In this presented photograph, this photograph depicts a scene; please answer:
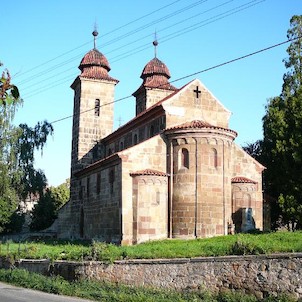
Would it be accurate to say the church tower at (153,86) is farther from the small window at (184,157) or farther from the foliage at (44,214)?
the small window at (184,157)

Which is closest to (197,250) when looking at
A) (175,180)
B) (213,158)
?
(175,180)

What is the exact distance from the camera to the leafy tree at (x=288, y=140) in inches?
1165

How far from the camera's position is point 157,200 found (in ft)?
83.3

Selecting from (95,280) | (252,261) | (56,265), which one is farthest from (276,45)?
(56,265)

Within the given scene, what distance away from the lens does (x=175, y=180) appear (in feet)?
85.4

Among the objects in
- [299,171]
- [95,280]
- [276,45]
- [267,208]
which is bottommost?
[95,280]

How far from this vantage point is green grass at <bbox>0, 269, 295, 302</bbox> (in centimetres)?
1374

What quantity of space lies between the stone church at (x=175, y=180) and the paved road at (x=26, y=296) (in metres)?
8.92

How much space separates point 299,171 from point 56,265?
59.8ft

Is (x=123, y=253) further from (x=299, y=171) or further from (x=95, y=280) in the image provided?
(x=299, y=171)

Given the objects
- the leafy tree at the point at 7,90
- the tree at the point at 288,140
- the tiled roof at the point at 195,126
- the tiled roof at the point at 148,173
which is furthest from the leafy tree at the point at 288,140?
the leafy tree at the point at 7,90

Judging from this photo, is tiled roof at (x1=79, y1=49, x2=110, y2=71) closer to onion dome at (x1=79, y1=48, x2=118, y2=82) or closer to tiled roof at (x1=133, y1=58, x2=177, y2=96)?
onion dome at (x1=79, y1=48, x2=118, y2=82)

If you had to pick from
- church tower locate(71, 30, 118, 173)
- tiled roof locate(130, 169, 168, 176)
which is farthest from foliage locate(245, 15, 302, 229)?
church tower locate(71, 30, 118, 173)

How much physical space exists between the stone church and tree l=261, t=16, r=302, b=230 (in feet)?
7.41
